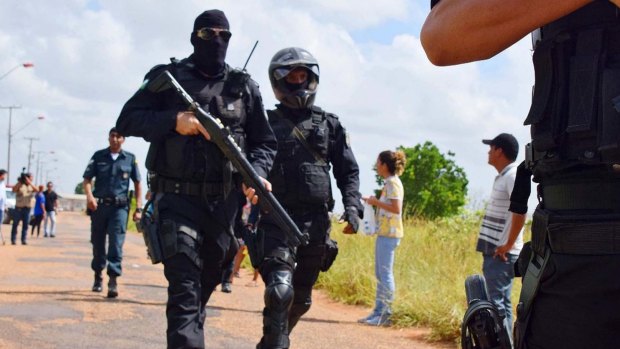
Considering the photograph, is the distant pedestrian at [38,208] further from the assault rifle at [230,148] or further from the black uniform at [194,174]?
the assault rifle at [230,148]

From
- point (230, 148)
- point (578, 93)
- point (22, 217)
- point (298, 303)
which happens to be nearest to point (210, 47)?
point (230, 148)

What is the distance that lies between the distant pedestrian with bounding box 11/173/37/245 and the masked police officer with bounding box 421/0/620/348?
2159 centimetres

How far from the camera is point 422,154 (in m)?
44.4

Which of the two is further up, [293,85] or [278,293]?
[293,85]

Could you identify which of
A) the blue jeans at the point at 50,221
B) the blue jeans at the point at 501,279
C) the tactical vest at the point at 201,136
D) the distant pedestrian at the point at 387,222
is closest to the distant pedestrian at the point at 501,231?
the blue jeans at the point at 501,279

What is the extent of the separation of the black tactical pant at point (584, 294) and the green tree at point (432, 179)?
3900 cm

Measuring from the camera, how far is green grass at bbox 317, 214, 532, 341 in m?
8.43

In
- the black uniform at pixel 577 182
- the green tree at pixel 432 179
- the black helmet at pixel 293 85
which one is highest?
the green tree at pixel 432 179

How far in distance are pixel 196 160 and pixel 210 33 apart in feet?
2.77

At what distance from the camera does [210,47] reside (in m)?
5.39

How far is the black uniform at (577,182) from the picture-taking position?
A: 1.97m

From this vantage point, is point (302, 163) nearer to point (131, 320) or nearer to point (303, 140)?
point (303, 140)

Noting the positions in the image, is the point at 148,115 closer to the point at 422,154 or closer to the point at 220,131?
the point at 220,131

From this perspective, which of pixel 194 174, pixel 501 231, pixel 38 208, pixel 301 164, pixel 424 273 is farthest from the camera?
pixel 38 208
